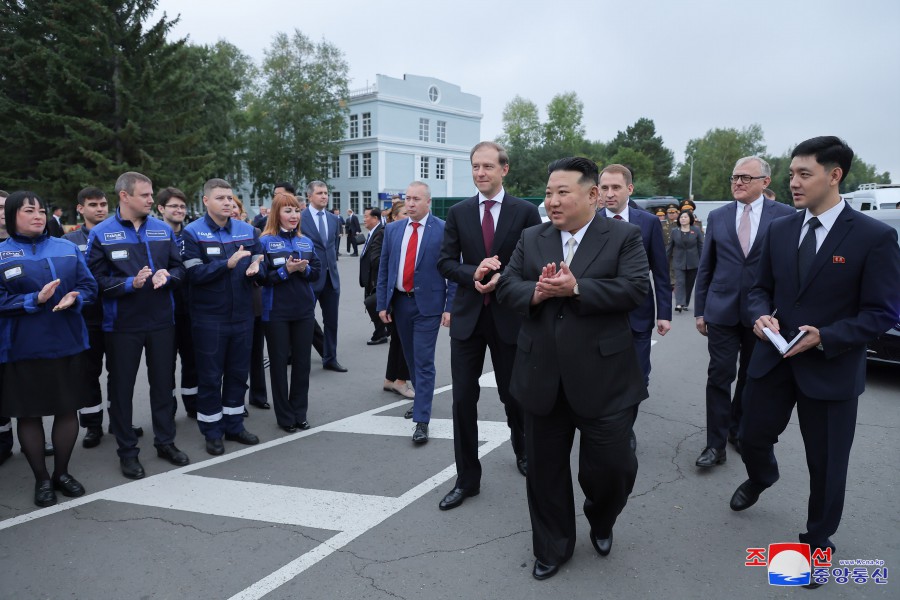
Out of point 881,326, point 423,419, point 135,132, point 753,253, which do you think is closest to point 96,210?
point 423,419

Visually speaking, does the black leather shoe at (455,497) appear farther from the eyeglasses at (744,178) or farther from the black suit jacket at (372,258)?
the black suit jacket at (372,258)

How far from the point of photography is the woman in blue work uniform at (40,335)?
4.14 metres

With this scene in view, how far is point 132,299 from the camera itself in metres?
4.66

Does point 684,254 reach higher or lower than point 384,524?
higher

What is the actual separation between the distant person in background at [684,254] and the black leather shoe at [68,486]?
417 inches

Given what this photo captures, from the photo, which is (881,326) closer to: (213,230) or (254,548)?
(254,548)

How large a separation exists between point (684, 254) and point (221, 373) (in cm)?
965

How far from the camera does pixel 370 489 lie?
440cm

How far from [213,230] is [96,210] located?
5.12 ft

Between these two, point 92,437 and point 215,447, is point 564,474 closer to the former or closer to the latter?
point 215,447

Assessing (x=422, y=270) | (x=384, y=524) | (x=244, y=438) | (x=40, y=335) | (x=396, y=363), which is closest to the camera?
(x=384, y=524)

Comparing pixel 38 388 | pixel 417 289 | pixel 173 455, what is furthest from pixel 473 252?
pixel 38 388

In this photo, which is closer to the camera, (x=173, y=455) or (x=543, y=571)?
(x=543, y=571)

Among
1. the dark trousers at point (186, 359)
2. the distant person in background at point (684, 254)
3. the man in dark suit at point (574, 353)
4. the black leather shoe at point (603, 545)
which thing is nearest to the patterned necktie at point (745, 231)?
the man in dark suit at point (574, 353)
